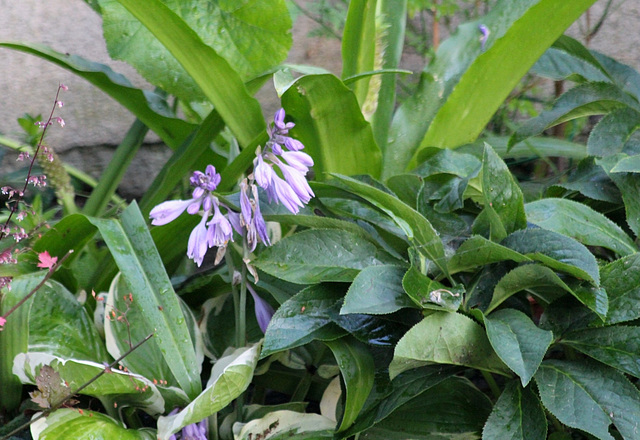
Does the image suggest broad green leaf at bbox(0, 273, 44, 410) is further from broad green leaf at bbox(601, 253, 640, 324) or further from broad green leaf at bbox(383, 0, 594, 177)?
broad green leaf at bbox(601, 253, 640, 324)

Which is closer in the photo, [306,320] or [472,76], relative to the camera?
[306,320]

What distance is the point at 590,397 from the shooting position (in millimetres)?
784

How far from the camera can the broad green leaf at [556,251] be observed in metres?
0.78

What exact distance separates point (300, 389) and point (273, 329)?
0.82ft

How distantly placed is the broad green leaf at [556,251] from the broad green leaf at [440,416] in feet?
0.80

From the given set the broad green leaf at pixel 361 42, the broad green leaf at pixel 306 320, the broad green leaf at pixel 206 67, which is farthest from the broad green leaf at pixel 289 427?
the broad green leaf at pixel 361 42

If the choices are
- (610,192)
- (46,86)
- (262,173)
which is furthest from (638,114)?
(46,86)

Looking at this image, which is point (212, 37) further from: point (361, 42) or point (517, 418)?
point (517, 418)

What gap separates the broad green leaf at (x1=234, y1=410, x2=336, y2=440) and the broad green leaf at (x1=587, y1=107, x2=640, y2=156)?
691mm

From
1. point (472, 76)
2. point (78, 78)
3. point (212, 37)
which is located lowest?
point (472, 76)

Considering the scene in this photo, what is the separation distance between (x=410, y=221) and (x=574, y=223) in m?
0.27

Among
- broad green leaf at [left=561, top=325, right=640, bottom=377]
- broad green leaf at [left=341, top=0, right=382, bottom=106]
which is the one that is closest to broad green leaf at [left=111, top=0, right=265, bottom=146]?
broad green leaf at [left=341, top=0, right=382, bottom=106]

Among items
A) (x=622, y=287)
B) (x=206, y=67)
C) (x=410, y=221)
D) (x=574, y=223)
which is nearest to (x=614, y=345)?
(x=622, y=287)

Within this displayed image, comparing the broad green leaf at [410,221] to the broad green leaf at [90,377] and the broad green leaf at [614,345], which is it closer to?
the broad green leaf at [614,345]
